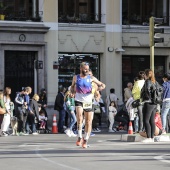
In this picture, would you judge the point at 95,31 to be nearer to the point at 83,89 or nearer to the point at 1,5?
the point at 1,5

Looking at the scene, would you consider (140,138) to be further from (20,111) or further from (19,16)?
(19,16)

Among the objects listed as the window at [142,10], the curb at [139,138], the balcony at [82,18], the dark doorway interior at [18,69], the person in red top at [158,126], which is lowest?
the curb at [139,138]

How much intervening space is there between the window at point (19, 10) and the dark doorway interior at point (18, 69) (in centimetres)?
162

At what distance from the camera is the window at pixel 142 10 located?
38.8m

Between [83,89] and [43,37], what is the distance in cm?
1938

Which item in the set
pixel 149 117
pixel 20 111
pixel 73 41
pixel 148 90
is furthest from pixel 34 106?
pixel 149 117

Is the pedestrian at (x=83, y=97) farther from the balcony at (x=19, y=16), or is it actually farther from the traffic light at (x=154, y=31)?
the balcony at (x=19, y=16)

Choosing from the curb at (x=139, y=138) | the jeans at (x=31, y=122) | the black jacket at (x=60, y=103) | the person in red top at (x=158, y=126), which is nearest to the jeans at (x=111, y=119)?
the black jacket at (x=60, y=103)

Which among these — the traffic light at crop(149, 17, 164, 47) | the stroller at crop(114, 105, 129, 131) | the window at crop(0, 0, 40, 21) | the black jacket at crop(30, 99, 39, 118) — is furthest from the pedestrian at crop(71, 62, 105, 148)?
the window at crop(0, 0, 40, 21)

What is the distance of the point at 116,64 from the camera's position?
38.1 m

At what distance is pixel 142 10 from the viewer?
3900 centimetres

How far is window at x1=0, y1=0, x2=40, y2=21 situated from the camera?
1420 inches

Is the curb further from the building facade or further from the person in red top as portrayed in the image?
the building facade

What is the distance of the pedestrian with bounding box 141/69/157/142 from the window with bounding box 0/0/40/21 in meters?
17.6
